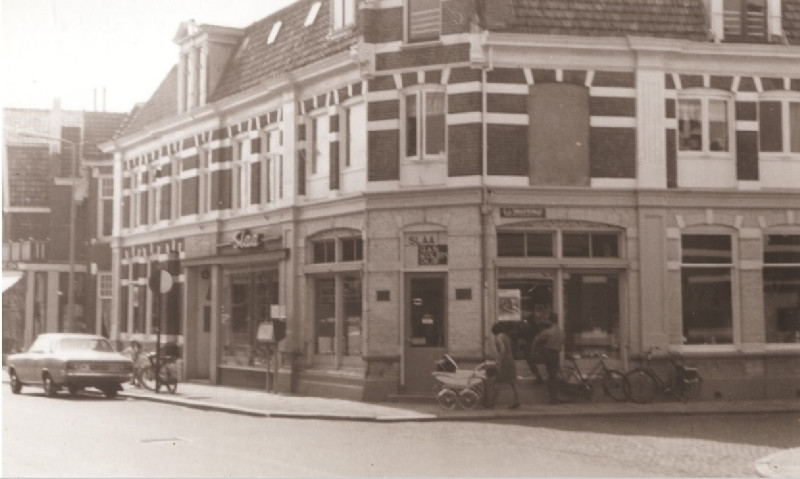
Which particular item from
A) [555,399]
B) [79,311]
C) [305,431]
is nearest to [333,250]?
[555,399]

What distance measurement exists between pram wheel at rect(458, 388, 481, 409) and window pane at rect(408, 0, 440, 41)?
26.9 feet

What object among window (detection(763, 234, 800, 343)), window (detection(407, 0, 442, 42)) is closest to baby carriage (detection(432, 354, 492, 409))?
window (detection(763, 234, 800, 343))

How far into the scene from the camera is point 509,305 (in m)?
23.1

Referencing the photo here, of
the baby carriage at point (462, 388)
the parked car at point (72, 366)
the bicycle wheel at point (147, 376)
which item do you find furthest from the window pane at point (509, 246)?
the bicycle wheel at point (147, 376)

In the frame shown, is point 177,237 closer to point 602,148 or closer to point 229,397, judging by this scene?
point 229,397

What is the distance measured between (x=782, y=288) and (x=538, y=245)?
6.07 meters

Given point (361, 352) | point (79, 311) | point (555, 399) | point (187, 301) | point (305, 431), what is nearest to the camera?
point (305, 431)

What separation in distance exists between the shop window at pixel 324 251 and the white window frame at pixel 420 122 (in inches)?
135

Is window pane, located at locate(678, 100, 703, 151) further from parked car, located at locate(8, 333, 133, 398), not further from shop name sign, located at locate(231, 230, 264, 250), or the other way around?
parked car, located at locate(8, 333, 133, 398)

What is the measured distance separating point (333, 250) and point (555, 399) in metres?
6.88

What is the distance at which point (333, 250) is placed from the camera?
25750 millimetres

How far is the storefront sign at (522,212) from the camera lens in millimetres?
23141

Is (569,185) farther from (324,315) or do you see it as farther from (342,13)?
(342,13)

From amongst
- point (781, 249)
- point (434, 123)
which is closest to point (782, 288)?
point (781, 249)
